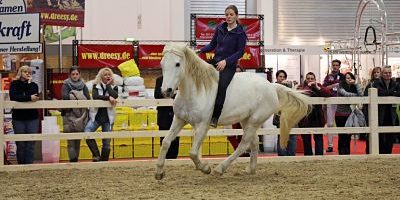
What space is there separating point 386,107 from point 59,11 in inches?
262

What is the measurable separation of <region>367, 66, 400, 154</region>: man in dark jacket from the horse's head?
486 centimetres

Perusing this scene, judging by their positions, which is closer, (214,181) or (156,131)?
(214,181)

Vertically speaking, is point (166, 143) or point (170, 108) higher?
point (170, 108)

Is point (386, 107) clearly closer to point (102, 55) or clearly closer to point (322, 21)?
point (102, 55)

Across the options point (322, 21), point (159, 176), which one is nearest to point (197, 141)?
point (159, 176)

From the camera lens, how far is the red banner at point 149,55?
14.5m

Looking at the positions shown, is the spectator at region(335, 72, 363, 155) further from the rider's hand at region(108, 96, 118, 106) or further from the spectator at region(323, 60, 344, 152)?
the rider's hand at region(108, 96, 118, 106)

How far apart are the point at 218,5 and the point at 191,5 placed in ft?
3.68

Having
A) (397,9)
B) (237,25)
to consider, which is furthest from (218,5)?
(237,25)

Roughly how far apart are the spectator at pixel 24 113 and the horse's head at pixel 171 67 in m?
2.99

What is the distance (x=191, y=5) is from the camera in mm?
22234

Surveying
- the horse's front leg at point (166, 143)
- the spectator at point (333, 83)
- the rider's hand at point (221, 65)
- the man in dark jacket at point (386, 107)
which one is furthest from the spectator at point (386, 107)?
the horse's front leg at point (166, 143)

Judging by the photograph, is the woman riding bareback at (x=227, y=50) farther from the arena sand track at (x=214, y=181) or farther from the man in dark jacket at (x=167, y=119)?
the man in dark jacket at (x=167, y=119)

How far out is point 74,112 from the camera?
9.44 m
